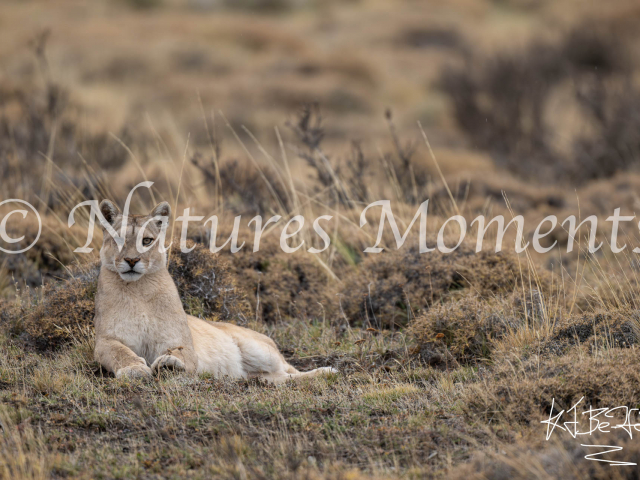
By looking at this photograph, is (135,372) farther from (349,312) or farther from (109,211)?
(349,312)

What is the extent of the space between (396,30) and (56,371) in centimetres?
4024

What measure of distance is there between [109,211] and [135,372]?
1.65m

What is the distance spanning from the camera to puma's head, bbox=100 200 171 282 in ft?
20.9

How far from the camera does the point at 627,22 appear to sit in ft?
104

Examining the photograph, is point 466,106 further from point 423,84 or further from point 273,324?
point 273,324

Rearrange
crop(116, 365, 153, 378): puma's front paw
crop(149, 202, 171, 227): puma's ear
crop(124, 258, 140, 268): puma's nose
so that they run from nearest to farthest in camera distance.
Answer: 1. crop(116, 365, 153, 378): puma's front paw
2. crop(124, 258, 140, 268): puma's nose
3. crop(149, 202, 171, 227): puma's ear

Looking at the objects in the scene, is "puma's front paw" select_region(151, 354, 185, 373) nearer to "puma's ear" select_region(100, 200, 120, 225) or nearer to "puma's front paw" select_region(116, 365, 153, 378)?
"puma's front paw" select_region(116, 365, 153, 378)

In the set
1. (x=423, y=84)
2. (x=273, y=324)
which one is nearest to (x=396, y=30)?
(x=423, y=84)

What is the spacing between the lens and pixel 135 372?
5.95 metres
